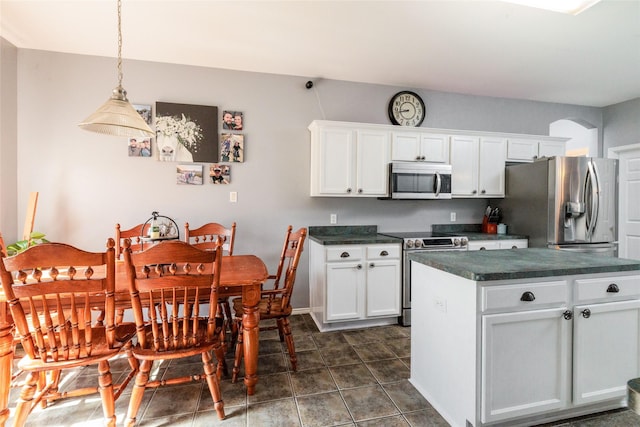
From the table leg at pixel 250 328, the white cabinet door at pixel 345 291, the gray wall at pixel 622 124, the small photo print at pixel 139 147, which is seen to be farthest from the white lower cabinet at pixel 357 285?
the gray wall at pixel 622 124

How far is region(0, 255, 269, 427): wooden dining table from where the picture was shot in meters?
1.47

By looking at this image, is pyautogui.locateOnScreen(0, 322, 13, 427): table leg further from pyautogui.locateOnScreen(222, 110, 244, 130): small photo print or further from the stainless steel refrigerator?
the stainless steel refrigerator

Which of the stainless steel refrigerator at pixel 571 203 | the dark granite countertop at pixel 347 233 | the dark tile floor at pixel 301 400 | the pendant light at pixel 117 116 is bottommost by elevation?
the dark tile floor at pixel 301 400

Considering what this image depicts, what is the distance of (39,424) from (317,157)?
9.21 feet

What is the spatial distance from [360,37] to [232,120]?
5.04 feet

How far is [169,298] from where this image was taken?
174 centimetres

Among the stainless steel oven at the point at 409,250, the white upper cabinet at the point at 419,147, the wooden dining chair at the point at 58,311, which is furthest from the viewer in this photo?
the white upper cabinet at the point at 419,147

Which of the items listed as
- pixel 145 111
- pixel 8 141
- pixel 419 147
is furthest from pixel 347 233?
pixel 8 141

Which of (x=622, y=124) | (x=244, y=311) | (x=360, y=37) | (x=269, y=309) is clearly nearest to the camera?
(x=244, y=311)

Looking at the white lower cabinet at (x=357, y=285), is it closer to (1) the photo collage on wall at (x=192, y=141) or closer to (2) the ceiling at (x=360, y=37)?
(1) the photo collage on wall at (x=192, y=141)

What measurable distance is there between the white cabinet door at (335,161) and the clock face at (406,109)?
2.64 ft

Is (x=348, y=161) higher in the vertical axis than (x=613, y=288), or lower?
higher

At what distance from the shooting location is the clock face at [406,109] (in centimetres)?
361

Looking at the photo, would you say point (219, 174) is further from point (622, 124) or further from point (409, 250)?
point (622, 124)
